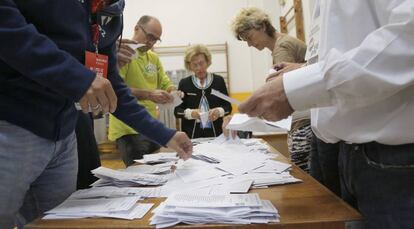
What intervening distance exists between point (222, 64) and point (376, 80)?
17.5ft

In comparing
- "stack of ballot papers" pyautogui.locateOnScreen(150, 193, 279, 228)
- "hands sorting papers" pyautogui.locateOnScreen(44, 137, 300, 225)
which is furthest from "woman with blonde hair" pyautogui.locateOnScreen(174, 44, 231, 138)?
"stack of ballot papers" pyautogui.locateOnScreen(150, 193, 279, 228)

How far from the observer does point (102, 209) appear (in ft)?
2.50

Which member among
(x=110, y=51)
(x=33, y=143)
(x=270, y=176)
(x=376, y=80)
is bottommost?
(x=270, y=176)

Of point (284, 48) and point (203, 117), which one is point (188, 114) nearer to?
point (203, 117)

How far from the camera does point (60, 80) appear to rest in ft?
2.37

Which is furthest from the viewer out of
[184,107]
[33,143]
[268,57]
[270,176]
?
[268,57]

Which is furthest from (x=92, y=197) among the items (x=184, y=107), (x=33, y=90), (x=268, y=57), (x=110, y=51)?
(x=268, y=57)

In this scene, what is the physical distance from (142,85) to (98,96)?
1684 millimetres

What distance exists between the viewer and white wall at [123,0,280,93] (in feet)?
19.3

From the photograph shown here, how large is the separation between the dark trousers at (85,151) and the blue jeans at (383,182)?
899mm

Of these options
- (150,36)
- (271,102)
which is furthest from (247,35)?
(271,102)

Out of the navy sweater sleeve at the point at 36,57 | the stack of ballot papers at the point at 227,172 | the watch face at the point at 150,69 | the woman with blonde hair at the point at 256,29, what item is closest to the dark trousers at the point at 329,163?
the stack of ballot papers at the point at 227,172

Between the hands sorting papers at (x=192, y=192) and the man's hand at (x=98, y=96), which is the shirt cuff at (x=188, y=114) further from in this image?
the man's hand at (x=98, y=96)

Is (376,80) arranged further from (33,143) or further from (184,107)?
(184,107)
